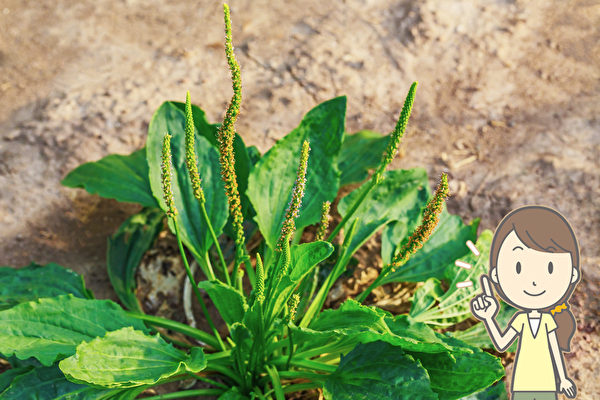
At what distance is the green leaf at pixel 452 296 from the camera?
217 centimetres

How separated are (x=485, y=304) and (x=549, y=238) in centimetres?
29

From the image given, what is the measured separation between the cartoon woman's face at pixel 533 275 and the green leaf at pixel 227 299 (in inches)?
31.0

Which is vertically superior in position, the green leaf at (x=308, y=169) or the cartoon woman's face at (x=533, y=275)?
the green leaf at (x=308, y=169)

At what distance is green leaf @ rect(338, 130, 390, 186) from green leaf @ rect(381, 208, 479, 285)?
31cm

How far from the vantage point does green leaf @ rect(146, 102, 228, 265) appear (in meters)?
2.26

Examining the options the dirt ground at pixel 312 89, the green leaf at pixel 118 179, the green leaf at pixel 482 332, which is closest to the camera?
the green leaf at pixel 482 332

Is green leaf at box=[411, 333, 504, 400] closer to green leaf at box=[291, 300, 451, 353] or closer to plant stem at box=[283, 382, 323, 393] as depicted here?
green leaf at box=[291, 300, 451, 353]

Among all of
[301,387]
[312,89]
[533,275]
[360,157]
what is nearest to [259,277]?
[301,387]

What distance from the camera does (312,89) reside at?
3.16m

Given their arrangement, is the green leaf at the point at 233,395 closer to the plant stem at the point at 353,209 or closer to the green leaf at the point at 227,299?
the green leaf at the point at 227,299

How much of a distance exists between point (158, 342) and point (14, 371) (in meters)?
0.56

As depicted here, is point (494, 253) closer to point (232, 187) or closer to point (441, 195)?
point (441, 195)

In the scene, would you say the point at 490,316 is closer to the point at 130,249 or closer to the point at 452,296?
the point at 452,296

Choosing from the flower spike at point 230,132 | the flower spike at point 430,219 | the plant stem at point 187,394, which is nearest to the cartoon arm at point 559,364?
the flower spike at point 430,219
